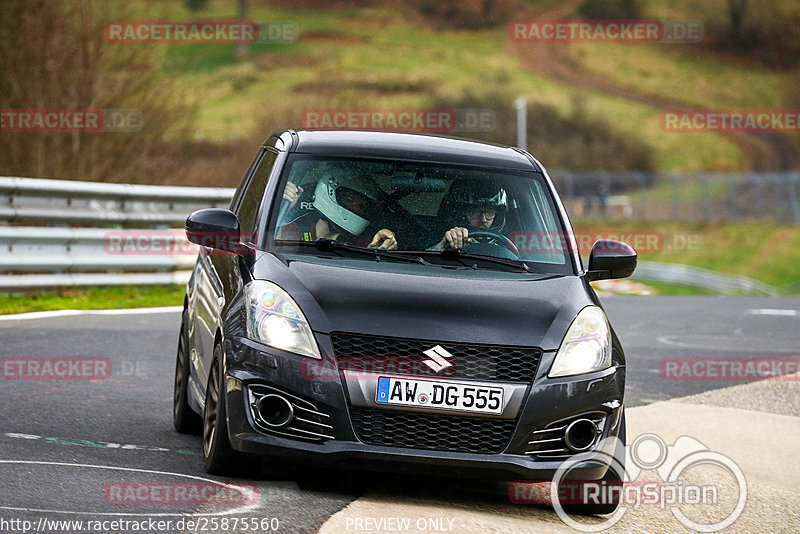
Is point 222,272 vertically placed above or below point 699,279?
above

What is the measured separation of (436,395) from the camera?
20.1 feet

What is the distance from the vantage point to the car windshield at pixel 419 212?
7.09 meters

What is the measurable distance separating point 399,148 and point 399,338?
66.6 inches

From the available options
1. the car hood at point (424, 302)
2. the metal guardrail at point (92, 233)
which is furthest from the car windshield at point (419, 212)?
the metal guardrail at point (92, 233)

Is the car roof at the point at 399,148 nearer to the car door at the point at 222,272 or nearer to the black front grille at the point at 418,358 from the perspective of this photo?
the car door at the point at 222,272

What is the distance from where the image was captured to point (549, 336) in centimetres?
635

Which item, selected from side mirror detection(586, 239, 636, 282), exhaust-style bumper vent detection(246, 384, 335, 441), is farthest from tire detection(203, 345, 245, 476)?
side mirror detection(586, 239, 636, 282)

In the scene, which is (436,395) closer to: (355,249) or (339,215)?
(355,249)

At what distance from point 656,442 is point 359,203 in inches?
104

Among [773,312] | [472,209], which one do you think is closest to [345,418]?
[472,209]

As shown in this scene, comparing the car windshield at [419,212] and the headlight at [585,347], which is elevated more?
the car windshield at [419,212]

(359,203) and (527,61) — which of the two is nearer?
(359,203)

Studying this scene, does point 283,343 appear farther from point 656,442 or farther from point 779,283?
point 779,283

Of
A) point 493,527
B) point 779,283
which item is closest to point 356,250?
point 493,527
